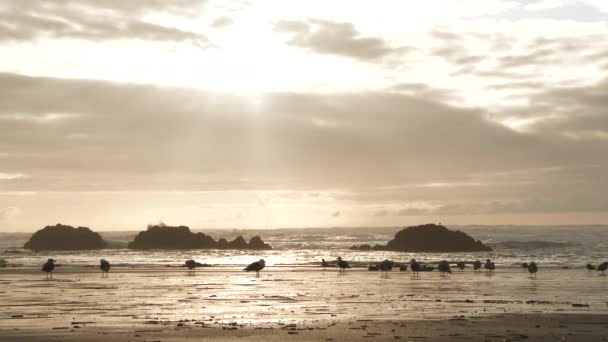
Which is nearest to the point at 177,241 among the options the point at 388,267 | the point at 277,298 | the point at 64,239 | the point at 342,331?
the point at 64,239

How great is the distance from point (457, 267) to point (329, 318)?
42278mm

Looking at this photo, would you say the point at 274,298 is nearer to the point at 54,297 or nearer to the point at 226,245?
the point at 54,297

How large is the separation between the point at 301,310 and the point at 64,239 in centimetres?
10058

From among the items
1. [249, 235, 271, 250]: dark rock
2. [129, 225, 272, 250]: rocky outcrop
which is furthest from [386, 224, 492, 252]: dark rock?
[129, 225, 272, 250]: rocky outcrop

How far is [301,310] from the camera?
26781mm

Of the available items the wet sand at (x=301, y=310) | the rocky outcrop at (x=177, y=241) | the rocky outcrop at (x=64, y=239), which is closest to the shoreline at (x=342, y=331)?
the wet sand at (x=301, y=310)

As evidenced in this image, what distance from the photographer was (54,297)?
108 feet

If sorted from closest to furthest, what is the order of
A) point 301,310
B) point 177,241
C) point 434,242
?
point 301,310
point 434,242
point 177,241

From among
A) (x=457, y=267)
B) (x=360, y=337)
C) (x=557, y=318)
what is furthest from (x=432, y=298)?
(x=457, y=267)

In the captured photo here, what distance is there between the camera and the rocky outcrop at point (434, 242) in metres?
100

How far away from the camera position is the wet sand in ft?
66.5

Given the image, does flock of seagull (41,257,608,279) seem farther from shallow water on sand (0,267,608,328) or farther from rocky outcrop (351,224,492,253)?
rocky outcrop (351,224,492,253)

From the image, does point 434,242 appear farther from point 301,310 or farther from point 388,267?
point 301,310

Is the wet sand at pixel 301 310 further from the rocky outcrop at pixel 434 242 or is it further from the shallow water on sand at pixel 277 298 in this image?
the rocky outcrop at pixel 434 242
